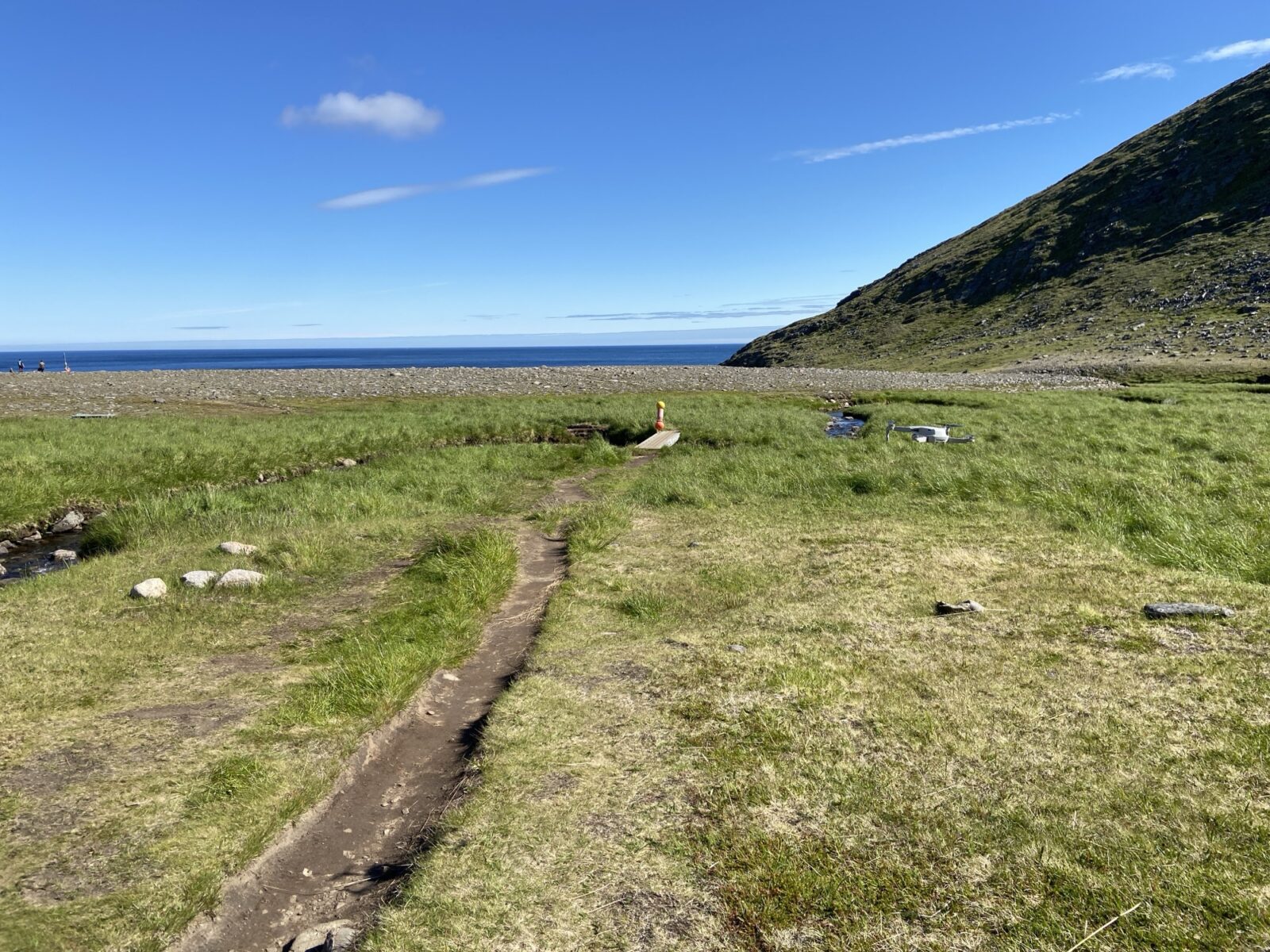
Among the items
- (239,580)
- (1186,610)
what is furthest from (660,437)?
(1186,610)

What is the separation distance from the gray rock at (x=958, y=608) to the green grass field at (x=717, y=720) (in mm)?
254

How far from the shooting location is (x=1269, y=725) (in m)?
6.77

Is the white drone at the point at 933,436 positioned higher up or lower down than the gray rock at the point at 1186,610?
higher up

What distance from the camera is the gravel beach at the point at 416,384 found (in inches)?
1896

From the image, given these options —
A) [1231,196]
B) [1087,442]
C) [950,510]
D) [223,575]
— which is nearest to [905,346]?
[1231,196]

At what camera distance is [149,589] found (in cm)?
1157

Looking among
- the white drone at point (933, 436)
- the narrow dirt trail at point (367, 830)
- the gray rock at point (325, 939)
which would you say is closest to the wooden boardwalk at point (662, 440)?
the white drone at point (933, 436)

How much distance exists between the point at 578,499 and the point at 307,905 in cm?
1464

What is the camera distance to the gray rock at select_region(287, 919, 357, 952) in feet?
15.8

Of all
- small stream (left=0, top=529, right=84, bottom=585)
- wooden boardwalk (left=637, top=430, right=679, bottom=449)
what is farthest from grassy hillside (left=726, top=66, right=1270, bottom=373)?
small stream (left=0, top=529, right=84, bottom=585)

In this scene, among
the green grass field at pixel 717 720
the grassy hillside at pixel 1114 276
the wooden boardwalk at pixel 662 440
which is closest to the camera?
the green grass field at pixel 717 720

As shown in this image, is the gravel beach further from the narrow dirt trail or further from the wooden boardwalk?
the narrow dirt trail

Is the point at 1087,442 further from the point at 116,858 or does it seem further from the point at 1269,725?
the point at 116,858

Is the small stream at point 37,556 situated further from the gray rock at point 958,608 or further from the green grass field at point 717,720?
the gray rock at point 958,608
